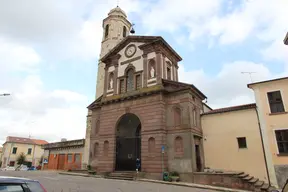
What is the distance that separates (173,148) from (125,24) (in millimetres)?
25490

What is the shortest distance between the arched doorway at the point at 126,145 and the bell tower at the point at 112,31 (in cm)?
1065

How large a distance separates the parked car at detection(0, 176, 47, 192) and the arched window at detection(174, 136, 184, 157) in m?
15.1

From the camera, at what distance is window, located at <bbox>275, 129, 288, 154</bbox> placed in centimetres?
1555

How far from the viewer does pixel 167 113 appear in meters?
19.7

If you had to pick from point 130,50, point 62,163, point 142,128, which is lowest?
point 62,163

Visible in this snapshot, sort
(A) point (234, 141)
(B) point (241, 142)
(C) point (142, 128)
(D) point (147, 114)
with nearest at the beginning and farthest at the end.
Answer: (B) point (241, 142) → (A) point (234, 141) → (C) point (142, 128) → (D) point (147, 114)

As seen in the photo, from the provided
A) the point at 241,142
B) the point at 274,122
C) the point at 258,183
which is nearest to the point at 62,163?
the point at 241,142

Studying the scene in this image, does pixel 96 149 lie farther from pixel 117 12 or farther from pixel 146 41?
pixel 117 12

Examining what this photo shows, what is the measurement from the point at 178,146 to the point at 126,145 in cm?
736

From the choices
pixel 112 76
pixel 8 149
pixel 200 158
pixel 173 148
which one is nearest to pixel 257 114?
pixel 200 158

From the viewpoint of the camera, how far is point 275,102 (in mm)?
16688

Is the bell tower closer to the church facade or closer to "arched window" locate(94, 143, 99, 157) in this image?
the church facade

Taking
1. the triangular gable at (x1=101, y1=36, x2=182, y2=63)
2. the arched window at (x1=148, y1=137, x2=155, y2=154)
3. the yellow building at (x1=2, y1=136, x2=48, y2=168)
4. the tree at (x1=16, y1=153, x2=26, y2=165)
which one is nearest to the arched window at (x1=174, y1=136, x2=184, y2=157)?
the arched window at (x1=148, y1=137, x2=155, y2=154)

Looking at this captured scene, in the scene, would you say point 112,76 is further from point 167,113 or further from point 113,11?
point 113,11
